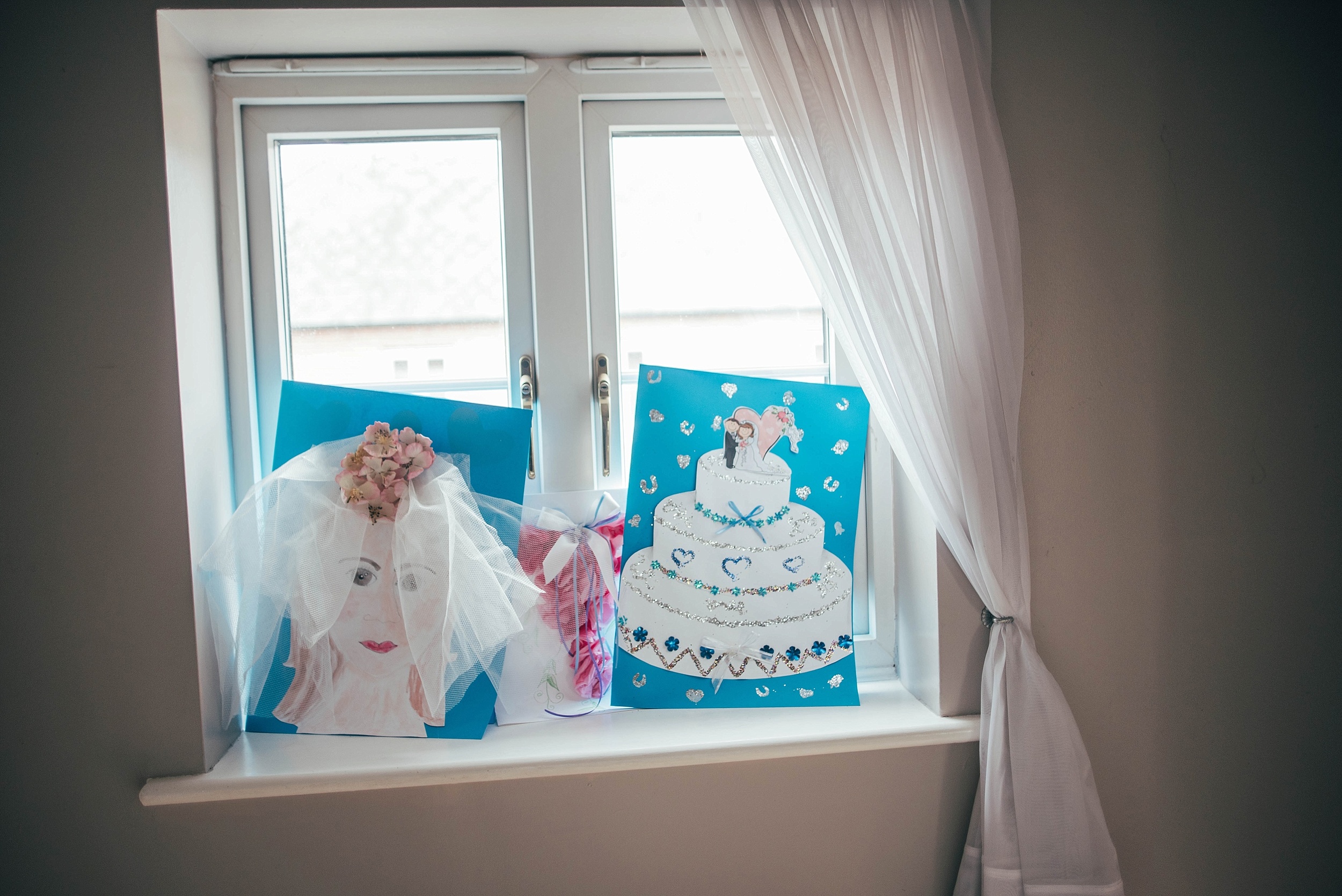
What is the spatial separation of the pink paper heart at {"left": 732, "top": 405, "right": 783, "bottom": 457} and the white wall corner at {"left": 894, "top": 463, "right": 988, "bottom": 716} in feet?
0.85

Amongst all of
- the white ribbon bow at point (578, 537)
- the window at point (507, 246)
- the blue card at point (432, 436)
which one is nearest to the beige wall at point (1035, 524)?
the blue card at point (432, 436)

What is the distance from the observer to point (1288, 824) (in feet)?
4.19

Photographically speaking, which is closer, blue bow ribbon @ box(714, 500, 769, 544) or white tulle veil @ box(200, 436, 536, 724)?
white tulle veil @ box(200, 436, 536, 724)

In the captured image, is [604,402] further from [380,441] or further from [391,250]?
[391,250]

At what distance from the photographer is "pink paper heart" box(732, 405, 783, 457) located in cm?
136

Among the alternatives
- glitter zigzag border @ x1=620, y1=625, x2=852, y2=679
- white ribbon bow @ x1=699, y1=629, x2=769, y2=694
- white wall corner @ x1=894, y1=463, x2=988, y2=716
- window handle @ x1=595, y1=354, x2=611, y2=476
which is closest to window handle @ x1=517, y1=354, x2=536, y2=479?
window handle @ x1=595, y1=354, x2=611, y2=476

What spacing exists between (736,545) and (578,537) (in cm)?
29

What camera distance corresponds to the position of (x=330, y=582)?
118 centimetres

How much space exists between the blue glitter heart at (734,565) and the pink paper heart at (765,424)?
203mm

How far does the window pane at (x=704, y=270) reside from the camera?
1.42 metres

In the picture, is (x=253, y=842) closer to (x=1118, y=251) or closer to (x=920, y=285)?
(x=920, y=285)

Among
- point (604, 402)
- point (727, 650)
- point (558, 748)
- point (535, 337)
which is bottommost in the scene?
point (558, 748)

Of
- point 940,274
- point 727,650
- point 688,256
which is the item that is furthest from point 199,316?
point 940,274

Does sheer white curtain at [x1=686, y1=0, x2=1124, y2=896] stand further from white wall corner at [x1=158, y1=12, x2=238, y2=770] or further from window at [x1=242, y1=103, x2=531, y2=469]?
white wall corner at [x1=158, y1=12, x2=238, y2=770]
